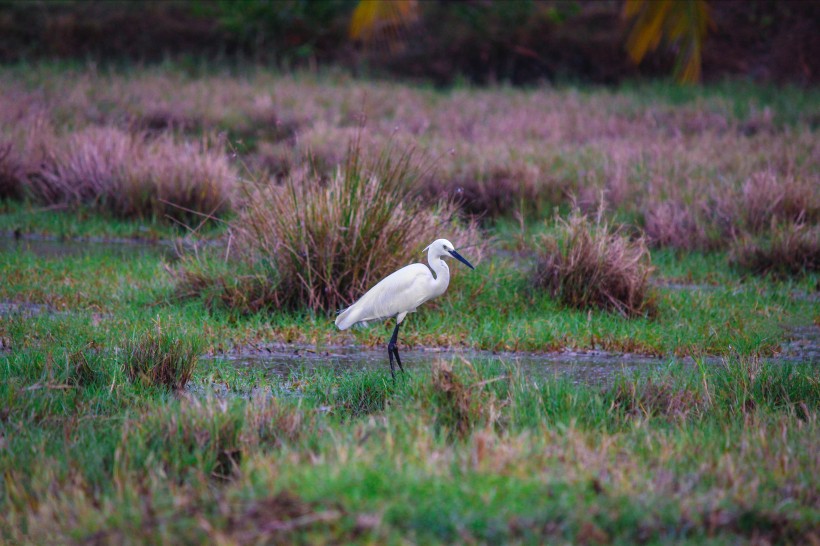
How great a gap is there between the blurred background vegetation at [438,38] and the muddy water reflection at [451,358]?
15208 mm

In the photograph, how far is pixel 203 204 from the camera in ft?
32.9

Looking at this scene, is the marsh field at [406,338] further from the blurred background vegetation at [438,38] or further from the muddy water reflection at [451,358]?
the blurred background vegetation at [438,38]

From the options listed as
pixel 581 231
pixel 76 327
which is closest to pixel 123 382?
pixel 76 327

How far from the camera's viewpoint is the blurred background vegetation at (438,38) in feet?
68.9

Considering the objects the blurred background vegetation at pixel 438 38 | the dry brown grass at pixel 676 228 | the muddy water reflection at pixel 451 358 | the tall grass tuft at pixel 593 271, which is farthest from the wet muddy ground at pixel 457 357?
the blurred background vegetation at pixel 438 38

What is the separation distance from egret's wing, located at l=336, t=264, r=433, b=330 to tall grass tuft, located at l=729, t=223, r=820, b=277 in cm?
426

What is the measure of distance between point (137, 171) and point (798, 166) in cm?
750

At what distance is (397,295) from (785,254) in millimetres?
4562

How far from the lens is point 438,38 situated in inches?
883

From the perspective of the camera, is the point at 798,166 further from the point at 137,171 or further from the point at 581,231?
the point at 137,171

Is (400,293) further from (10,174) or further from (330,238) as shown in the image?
(10,174)

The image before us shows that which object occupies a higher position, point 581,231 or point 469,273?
point 581,231

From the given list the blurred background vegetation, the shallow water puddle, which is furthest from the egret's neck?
the blurred background vegetation

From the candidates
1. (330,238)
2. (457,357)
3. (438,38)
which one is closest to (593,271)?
(330,238)
